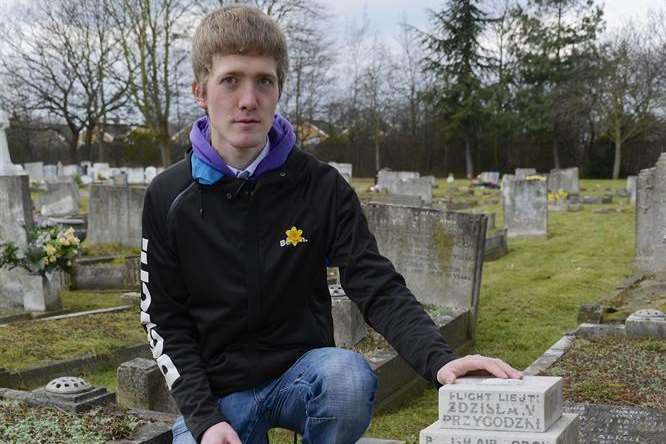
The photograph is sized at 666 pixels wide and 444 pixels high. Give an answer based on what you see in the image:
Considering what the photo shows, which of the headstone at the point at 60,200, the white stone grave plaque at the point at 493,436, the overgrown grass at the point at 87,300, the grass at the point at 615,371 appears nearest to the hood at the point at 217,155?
the white stone grave plaque at the point at 493,436

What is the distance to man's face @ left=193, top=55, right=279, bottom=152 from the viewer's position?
2516 millimetres

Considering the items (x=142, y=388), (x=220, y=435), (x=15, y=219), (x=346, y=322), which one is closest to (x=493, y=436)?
(x=220, y=435)

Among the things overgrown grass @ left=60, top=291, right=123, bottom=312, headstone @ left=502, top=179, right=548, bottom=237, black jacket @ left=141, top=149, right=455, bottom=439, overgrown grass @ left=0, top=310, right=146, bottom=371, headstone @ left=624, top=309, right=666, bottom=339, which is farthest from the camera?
headstone @ left=502, top=179, right=548, bottom=237

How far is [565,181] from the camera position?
26.7m

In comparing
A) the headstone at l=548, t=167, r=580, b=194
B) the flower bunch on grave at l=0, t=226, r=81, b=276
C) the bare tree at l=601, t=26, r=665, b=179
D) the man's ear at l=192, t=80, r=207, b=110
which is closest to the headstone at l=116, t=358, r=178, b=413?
the man's ear at l=192, t=80, r=207, b=110

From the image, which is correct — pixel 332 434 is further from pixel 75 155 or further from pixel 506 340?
pixel 75 155

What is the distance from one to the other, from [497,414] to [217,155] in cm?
129

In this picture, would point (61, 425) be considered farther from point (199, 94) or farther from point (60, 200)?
point (60, 200)

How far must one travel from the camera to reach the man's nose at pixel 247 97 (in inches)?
99.1

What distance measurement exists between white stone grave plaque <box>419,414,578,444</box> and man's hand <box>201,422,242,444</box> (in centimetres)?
61

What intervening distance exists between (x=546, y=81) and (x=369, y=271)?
41752mm

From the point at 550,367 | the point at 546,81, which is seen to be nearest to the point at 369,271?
the point at 550,367

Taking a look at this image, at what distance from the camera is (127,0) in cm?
2738

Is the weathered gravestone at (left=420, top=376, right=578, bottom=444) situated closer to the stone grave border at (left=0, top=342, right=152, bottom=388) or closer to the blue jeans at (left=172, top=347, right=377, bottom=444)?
the blue jeans at (left=172, top=347, right=377, bottom=444)
